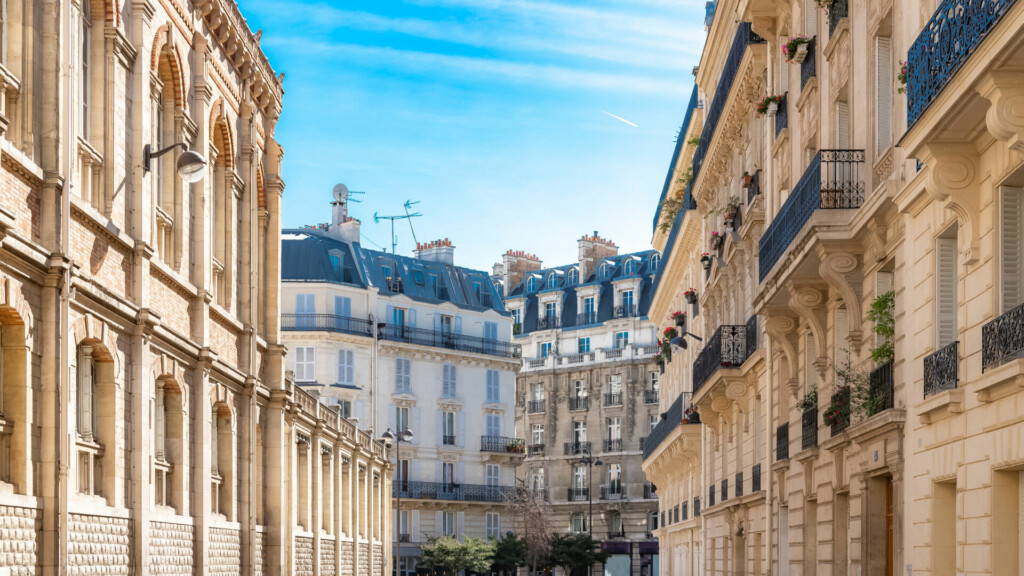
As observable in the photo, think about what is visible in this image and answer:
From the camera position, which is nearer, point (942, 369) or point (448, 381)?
point (942, 369)

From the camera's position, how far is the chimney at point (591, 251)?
98.8m

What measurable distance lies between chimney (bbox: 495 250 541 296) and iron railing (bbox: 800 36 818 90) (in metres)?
78.4

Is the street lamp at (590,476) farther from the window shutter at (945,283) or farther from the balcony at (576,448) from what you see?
the window shutter at (945,283)

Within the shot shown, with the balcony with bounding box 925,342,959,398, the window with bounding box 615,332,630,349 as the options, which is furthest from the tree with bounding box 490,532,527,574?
the balcony with bounding box 925,342,959,398

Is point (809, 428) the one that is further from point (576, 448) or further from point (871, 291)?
point (576, 448)

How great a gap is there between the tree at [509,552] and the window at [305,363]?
528 inches

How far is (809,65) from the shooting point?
25.0 metres

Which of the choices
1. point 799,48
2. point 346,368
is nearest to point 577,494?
point 346,368

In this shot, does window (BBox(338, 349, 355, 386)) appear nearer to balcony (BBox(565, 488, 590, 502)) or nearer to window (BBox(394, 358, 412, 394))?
window (BBox(394, 358, 412, 394))

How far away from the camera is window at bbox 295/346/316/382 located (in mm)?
73438

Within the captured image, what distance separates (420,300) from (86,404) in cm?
5901

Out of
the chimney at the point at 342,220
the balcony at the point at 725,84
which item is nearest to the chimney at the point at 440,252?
the chimney at the point at 342,220

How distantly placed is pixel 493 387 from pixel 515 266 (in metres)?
23.8

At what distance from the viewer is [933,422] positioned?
1669 cm
